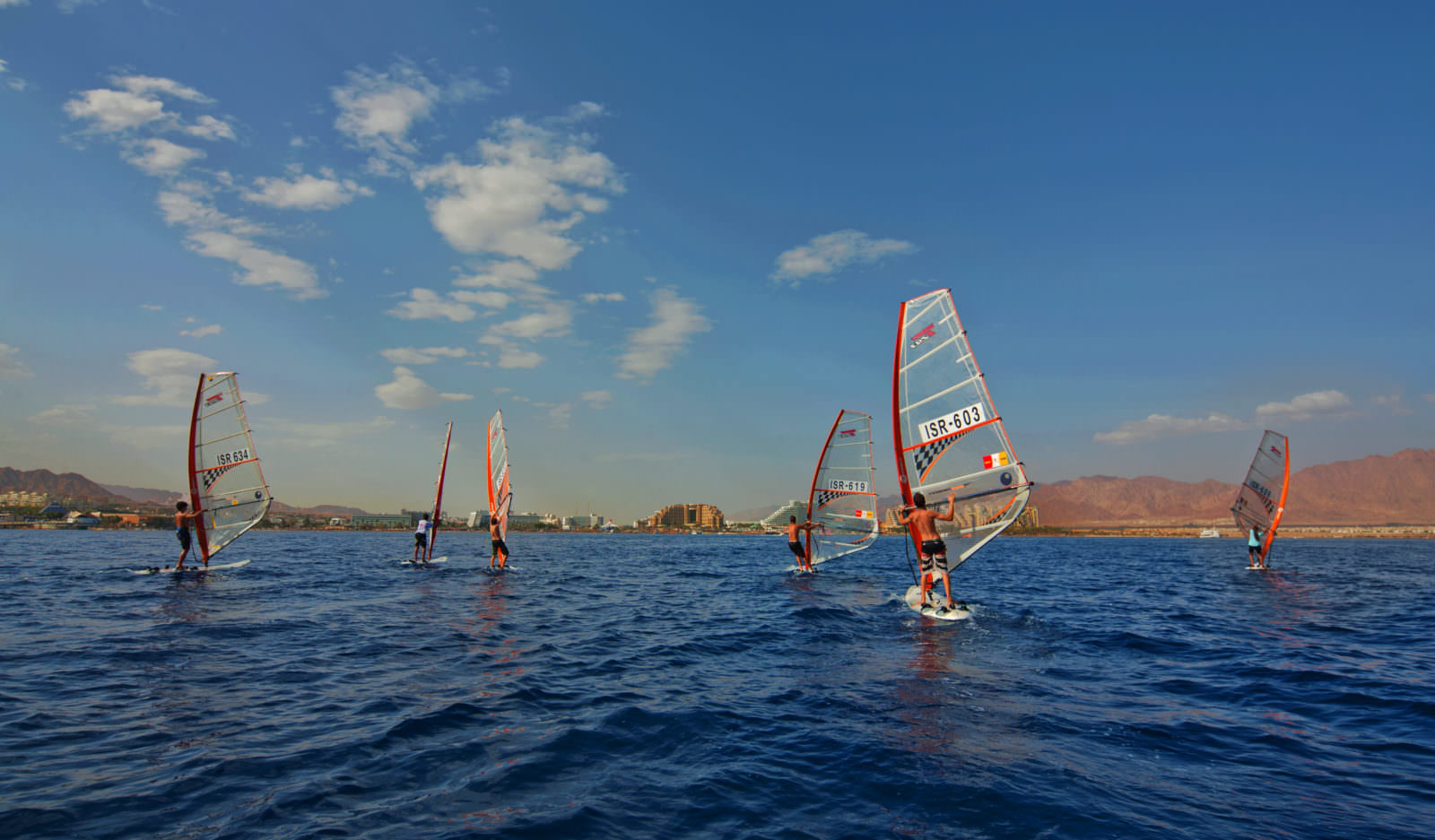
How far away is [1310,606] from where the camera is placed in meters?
19.0

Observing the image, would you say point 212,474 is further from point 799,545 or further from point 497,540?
point 799,545

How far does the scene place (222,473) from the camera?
23.9 m

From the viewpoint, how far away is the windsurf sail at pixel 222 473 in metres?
23.5

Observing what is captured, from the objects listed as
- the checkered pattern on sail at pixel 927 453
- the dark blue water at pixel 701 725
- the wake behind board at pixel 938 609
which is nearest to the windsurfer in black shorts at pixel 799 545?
the wake behind board at pixel 938 609

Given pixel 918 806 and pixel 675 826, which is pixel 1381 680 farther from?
pixel 675 826

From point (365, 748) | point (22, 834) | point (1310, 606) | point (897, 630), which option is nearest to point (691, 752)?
Answer: point (365, 748)

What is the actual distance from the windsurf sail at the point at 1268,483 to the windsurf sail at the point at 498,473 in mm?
36141

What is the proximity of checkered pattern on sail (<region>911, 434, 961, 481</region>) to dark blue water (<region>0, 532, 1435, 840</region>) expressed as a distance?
3482mm

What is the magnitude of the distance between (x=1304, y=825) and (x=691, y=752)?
16.1ft

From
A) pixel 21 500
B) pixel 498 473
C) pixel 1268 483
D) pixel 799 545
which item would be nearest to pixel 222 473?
pixel 498 473

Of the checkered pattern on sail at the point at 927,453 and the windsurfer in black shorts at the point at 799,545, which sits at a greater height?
the checkered pattern on sail at the point at 927,453

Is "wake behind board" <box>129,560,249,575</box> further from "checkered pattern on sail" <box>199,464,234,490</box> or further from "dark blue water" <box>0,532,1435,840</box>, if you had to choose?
"dark blue water" <box>0,532,1435,840</box>

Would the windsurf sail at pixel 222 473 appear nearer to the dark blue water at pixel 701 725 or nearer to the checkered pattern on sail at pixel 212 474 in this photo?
the checkered pattern on sail at pixel 212 474

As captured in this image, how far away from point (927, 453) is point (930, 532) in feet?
5.86
